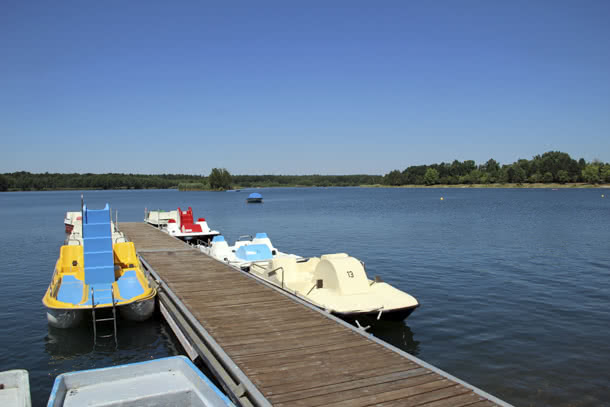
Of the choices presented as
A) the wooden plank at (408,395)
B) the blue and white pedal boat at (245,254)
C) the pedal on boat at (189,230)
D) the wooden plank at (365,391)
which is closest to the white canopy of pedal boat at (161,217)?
the pedal on boat at (189,230)

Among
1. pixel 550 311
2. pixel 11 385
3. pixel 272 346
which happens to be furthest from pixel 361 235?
pixel 11 385

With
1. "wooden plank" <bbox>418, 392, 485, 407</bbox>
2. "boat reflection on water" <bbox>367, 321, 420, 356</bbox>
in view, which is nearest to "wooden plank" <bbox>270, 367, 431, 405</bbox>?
"wooden plank" <bbox>418, 392, 485, 407</bbox>

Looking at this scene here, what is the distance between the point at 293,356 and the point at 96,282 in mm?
8771

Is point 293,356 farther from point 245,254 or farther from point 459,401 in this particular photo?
point 245,254

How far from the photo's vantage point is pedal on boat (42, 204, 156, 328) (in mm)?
11836

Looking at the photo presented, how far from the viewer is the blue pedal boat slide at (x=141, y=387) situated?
20.5ft

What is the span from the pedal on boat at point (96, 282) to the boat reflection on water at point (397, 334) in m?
6.61

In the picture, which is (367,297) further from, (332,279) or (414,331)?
(414,331)

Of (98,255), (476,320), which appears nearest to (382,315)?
(476,320)

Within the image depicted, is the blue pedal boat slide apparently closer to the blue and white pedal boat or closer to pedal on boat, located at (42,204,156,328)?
pedal on boat, located at (42,204,156,328)

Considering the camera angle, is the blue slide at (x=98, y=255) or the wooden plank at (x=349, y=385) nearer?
the wooden plank at (x=349, y=385)

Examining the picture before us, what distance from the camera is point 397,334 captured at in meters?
12.2

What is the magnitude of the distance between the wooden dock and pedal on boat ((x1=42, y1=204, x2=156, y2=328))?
3.00 feet

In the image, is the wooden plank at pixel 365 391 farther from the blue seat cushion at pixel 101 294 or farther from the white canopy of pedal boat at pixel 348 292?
the blue seat cushion at pixel 101 294
